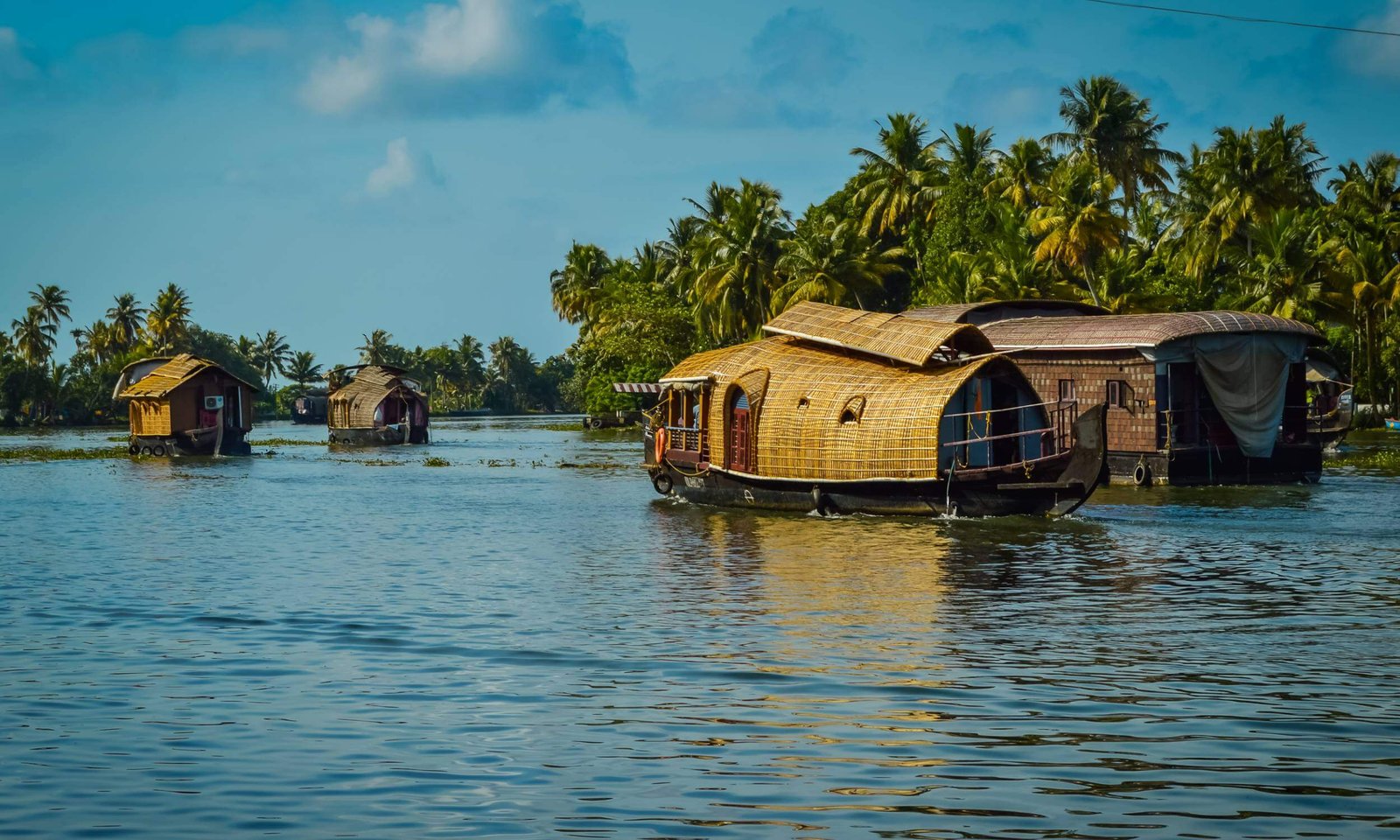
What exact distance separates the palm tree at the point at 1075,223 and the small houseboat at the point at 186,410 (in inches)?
1159

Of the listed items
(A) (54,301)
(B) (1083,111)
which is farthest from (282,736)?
(A) (54,301)

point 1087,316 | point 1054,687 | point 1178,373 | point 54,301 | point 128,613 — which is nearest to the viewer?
point 1054,687

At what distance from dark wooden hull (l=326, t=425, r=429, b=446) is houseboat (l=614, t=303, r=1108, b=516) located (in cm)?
3730

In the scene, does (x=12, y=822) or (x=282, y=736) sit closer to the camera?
(x=12, y=822)

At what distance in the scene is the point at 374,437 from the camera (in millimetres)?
62938

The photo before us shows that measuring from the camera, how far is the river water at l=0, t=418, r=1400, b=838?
744cm

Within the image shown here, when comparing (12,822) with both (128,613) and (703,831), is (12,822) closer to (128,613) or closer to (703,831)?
(703,831)

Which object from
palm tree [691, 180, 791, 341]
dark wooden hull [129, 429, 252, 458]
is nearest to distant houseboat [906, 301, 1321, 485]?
palm tree [691, 180, 791, 341]

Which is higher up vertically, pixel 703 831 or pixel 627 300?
pixel 627 300

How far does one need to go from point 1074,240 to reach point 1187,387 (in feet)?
63.9

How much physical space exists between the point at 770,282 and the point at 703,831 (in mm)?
52855

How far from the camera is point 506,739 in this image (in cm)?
895

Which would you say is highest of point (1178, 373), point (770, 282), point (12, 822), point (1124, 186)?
point (1124, 186)

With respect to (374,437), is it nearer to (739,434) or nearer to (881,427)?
(739,434)
